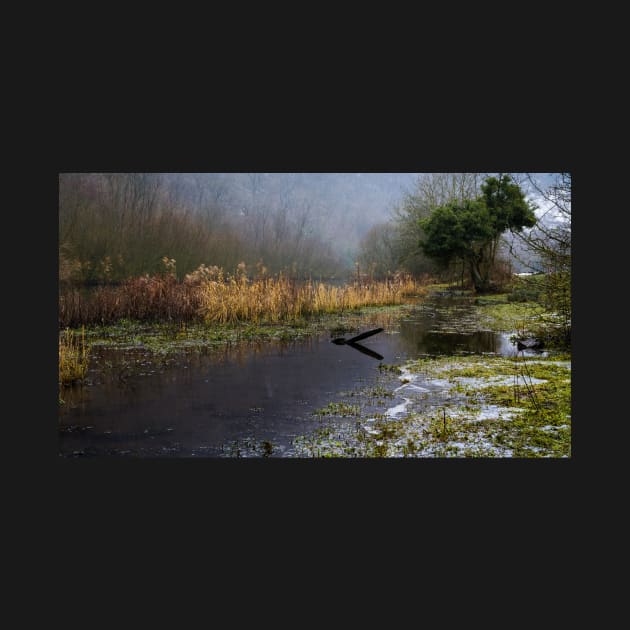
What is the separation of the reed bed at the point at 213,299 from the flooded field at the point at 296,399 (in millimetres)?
1318

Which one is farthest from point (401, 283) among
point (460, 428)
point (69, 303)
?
point (460, 428)

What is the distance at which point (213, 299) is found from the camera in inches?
435

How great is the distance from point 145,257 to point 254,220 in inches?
75.6

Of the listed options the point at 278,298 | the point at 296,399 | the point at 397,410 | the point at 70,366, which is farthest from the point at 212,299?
the point at 397,410

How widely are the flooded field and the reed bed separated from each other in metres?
1.32

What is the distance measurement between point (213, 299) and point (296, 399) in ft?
16.2

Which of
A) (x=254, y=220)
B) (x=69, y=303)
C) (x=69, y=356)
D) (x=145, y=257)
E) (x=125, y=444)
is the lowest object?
(x=125, y=444)

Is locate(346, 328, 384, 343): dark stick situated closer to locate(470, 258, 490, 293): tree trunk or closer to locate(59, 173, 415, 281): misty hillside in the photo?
locate(59, 173, 415, 281): misty hillside

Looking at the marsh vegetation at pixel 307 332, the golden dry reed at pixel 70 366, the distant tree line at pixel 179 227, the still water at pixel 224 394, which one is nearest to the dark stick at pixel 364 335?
the marsh vegetation at pixel 307 332

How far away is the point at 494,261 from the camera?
14172 millimetres

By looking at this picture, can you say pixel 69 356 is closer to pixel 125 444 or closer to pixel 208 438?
pixel 125 444

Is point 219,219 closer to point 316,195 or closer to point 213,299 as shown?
point 213,299

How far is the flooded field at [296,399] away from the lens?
5.43 m

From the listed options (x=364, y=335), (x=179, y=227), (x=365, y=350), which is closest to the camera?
(x=365, y=350)
